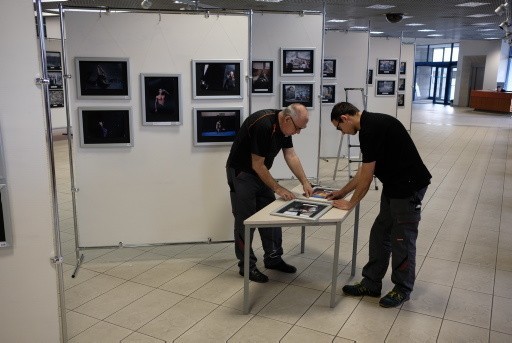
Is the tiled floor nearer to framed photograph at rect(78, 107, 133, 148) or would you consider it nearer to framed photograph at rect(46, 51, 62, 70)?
framed photograph at rect(78, 107, 133, 148)

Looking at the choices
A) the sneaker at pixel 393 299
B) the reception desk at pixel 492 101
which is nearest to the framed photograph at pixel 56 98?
the sneaker at pixel 393 299

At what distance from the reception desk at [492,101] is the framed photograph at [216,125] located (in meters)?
19.0

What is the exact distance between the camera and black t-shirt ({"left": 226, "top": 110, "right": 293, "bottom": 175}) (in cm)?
375

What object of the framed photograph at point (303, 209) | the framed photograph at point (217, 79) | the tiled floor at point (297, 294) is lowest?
the tiled floor at point (297, 294)

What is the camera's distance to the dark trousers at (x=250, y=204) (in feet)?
13.0

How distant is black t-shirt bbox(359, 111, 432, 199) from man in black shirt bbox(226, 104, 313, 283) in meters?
0.57

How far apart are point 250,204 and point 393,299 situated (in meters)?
1.42

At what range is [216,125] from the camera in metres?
4.43

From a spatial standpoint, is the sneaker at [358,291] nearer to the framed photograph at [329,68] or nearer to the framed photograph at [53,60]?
the framed photograph at [329,68]

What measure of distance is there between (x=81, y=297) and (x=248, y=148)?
1897 millimetres

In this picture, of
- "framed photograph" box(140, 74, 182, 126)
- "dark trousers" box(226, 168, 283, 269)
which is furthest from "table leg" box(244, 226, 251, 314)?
"framed photograph" box(140, 74, 182, 126)

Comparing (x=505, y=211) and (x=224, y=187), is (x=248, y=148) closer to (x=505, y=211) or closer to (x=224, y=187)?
(x=224, y=187)

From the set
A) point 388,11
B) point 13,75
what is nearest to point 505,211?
point 13,75

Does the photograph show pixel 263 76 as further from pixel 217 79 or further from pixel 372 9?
pixel 372 9
